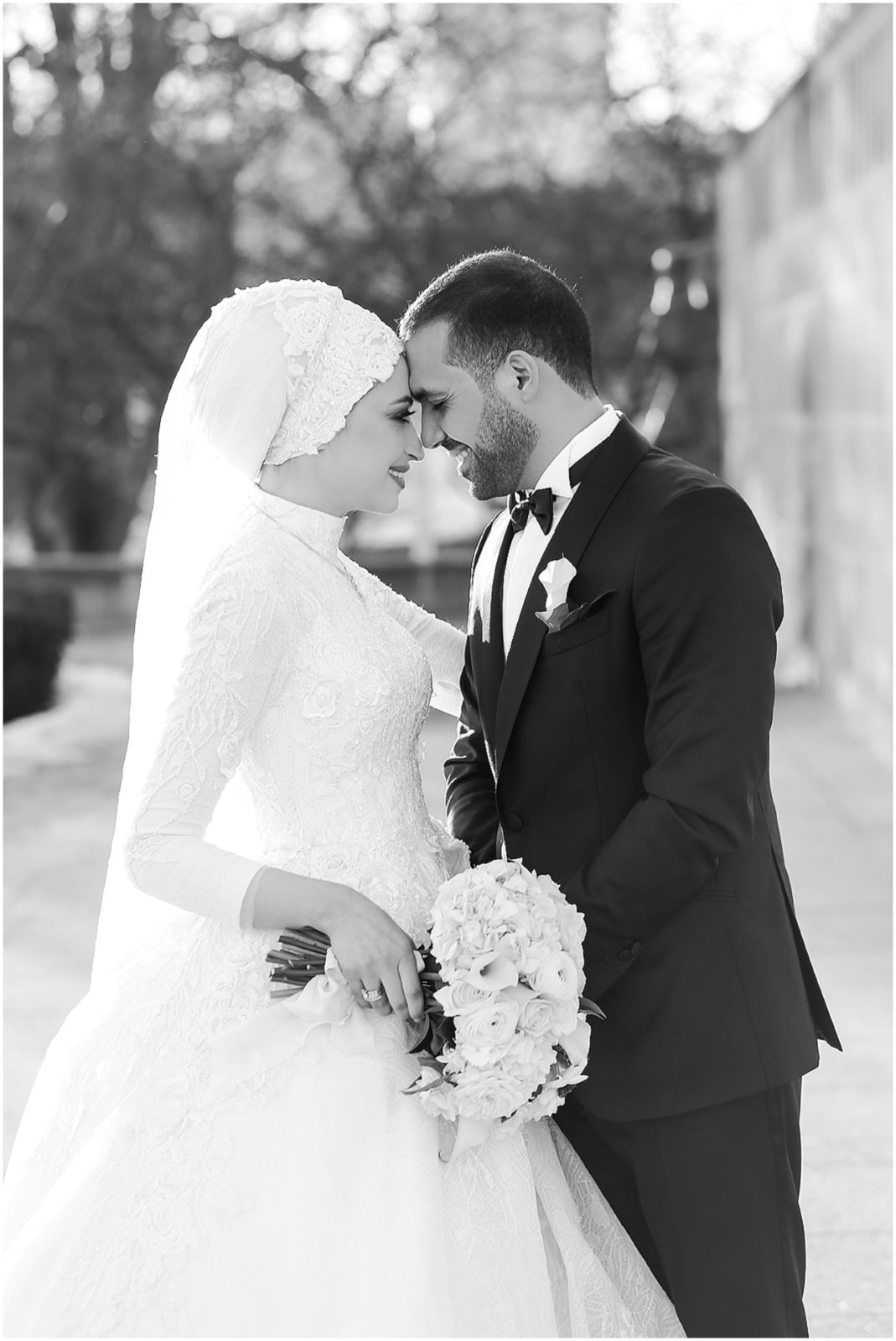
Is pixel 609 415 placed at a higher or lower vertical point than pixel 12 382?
lower

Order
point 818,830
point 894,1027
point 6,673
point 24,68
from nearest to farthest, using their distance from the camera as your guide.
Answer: point 894,1027
point 818,830
point 6,673
point 24,68

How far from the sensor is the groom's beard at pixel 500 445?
2.85 meters

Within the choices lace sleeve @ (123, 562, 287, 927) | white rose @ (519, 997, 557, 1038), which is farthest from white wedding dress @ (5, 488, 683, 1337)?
white rose @ (519, 997, 557, 1038)

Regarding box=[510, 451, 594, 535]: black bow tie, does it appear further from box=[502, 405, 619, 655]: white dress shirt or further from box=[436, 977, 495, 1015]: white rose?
box=[436, 977, 495, 1015]: white rose

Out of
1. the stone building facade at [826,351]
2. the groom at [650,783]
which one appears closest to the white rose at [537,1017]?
the groom at [650,783]

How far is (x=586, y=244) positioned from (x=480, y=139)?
6.30 ft

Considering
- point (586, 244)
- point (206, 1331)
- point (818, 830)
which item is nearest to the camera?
point (206, 1331)

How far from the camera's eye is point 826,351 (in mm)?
12109

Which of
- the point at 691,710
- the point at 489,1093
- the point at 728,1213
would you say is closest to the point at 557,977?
the point at 489,1093

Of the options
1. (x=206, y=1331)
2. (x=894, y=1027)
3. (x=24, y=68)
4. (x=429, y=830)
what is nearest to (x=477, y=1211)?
(x=206, y=1331)

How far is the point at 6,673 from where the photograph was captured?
12312 millimetres

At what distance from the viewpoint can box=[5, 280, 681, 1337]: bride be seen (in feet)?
8.20

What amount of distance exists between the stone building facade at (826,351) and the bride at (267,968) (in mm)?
7443

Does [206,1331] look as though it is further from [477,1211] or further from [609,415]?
[609,415]
